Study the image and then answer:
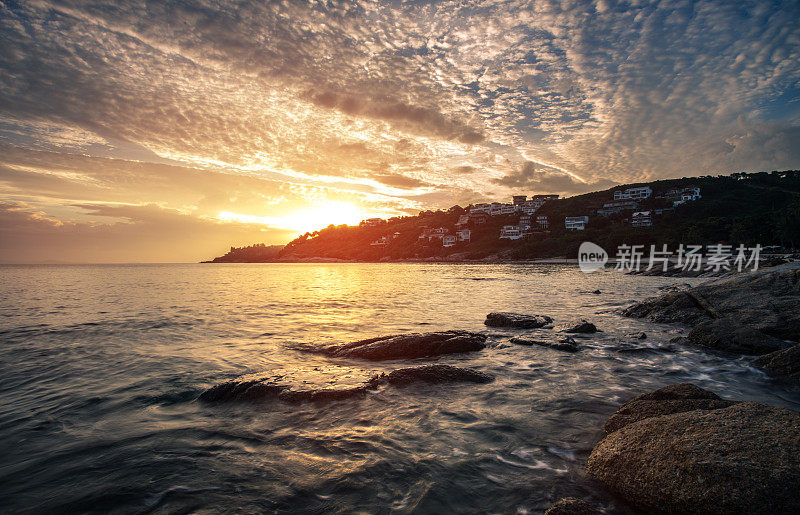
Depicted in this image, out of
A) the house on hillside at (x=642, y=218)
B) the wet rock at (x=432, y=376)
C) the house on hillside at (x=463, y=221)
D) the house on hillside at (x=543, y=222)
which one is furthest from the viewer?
the house on hillside at (x=463, y=221)

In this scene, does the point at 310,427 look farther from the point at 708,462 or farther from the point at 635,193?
the point at 635,193

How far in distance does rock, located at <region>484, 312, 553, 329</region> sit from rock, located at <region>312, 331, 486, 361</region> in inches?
157

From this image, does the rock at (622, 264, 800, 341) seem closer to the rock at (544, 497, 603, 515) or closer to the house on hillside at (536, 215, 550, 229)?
the rock at (544, 497, 603, 515)

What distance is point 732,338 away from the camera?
37.0 feet

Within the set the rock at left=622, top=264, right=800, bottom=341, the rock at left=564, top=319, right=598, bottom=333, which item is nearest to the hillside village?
the rock at left=622, top=264, right=800, bottom=341

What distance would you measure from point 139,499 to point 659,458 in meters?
6.86

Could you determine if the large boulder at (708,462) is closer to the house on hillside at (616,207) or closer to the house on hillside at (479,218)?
the house on hillside at (616,207)

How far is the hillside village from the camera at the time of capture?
8362cm

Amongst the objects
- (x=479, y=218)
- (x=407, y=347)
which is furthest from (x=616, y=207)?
(x=407, y=347)

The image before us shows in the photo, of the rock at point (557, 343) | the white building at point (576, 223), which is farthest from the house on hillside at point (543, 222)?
the rock at point (557, 343)

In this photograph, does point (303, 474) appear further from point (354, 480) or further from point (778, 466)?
point (778, 466)

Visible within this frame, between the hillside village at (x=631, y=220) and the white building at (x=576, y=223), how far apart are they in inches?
13.6

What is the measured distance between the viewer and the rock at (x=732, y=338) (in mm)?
10492

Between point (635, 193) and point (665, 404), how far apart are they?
580 ft
